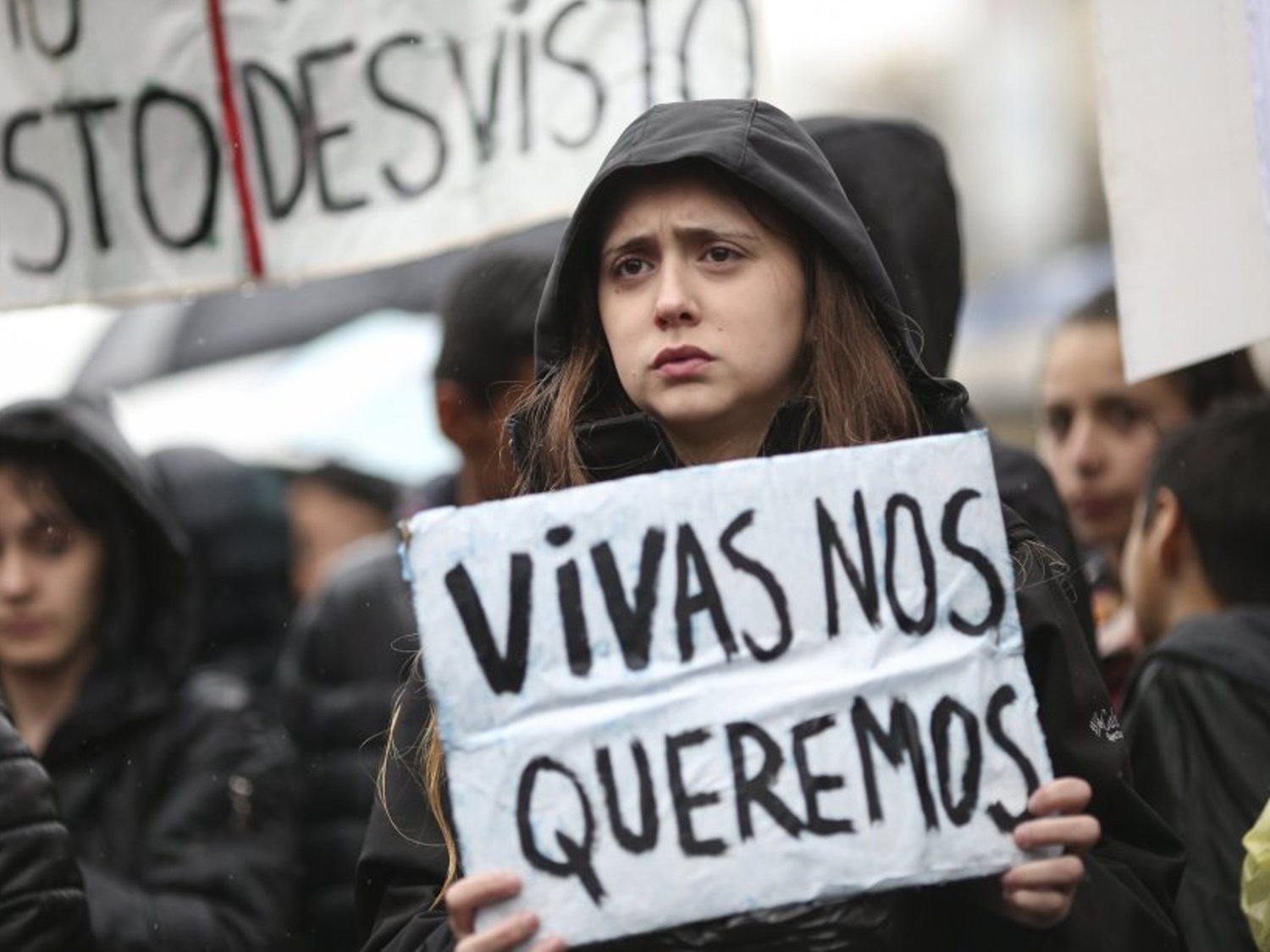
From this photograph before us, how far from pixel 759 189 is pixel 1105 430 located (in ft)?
8.22

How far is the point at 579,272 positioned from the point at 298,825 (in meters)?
2.06

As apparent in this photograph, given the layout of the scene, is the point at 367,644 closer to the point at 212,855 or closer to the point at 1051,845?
the point at 212,855

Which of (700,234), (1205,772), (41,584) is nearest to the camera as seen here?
(700,234)

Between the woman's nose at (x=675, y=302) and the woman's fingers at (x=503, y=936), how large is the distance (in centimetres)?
80

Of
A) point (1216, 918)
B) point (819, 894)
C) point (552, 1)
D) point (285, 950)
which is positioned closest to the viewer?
point (819, 894)

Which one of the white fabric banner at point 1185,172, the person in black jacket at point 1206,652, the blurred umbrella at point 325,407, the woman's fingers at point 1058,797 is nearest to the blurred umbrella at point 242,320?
the blurred umbrella at point 325,407

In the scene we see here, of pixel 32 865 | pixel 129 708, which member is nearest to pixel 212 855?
pixel 129 708

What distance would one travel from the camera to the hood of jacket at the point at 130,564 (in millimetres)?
4977

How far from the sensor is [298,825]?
5.05 m

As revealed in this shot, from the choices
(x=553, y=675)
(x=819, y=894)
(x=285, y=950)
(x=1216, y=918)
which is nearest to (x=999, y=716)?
(x=819, y=894)

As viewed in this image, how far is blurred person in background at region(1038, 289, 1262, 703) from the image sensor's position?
5488mm

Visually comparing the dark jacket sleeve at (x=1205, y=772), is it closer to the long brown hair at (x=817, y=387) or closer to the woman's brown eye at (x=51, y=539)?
the long brown hair at (x=817, y=387)

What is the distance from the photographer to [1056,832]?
283cm

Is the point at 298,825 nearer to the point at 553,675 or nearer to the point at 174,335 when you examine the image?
the point at 553,675
